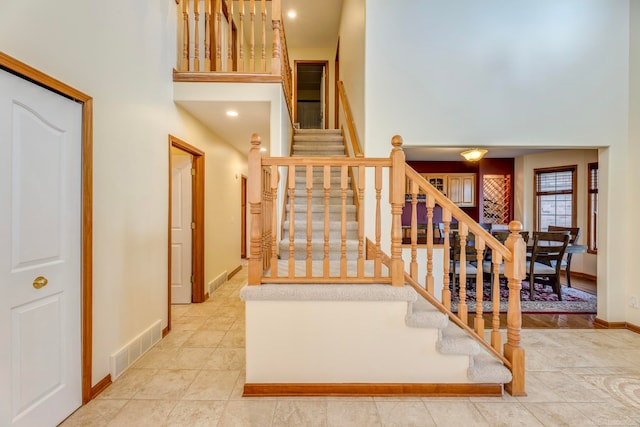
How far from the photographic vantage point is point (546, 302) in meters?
3.94

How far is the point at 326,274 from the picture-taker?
1.94 metres

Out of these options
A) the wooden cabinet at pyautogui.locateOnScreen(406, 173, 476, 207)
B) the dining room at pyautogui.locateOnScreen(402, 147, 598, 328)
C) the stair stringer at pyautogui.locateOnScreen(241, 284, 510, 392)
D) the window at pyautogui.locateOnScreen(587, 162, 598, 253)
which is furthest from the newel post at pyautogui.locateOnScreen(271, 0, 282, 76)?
the window at pyautogui.locateOnScreen(587, 162, 598, 253)

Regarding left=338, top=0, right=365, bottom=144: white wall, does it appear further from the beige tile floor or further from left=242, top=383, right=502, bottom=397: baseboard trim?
the beige tile floor

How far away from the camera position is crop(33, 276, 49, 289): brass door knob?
156cm

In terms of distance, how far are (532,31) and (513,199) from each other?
13.9 ft

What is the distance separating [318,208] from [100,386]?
2.53 meters

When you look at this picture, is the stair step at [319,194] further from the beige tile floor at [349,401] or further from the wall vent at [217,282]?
the beige tile floor at [349,401]

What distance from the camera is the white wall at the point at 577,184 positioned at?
209 inches

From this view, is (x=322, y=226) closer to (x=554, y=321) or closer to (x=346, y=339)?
(x=346, y=339)

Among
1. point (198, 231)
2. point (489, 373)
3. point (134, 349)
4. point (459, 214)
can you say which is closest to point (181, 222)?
point (198, 231)

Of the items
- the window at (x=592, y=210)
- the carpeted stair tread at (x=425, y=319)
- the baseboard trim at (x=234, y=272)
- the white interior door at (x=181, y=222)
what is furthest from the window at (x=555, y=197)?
the white interior door at (x=181, y=222)

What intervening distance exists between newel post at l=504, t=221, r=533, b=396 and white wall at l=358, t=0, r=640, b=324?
1499mm

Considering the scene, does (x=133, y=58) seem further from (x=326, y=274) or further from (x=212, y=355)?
(x=212, y=355)

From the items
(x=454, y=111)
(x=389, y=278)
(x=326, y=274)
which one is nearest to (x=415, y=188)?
(x=389, y=278)
